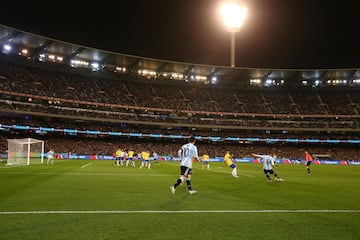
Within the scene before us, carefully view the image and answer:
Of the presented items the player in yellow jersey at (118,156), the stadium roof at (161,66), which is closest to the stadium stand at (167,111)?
the stadium roof at (161,66)

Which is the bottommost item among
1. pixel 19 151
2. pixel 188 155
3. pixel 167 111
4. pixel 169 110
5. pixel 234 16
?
pixel 19 151

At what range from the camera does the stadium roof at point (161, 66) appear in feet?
208

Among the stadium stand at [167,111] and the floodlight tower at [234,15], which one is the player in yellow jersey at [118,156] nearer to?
Answer: the floodlight tower at [234,15]

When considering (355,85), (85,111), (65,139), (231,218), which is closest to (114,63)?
(85,111)

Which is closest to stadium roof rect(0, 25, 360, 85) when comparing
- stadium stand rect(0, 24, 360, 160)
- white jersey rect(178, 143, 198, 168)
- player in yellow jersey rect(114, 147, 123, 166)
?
stadium stand rect(0, 24, 360, 160)

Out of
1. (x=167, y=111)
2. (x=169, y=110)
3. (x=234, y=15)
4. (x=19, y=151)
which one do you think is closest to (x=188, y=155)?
(x=234, y=15)

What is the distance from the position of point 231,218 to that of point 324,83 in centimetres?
8420

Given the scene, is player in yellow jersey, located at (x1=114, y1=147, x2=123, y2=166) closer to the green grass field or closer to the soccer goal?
the soccer goal

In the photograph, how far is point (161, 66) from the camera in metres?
78.8

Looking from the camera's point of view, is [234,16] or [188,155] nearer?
[188,155]

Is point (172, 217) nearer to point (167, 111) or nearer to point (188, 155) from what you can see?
point (188, 155)

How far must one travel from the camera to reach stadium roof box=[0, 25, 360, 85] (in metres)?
63.3

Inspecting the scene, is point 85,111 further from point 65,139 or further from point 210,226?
point 210,226

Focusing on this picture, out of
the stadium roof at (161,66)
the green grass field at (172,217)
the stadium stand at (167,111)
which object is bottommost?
the green grass field at (172,217)
